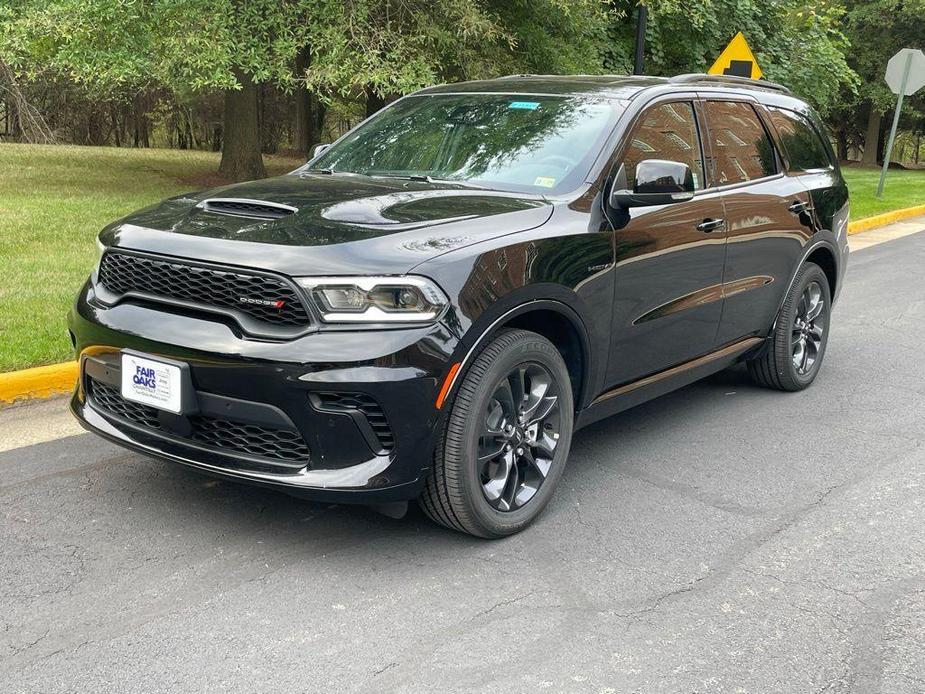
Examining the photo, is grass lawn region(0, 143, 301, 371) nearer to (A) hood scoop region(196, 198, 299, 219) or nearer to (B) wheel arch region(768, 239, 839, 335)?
(A) hood scoop region(196, 198, 299, 219)

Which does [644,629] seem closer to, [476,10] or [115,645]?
[115,645]

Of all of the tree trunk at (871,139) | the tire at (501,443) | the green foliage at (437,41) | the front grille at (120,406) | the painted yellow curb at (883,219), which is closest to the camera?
the tire at (501,443)

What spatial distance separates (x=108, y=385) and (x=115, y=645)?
1094mm

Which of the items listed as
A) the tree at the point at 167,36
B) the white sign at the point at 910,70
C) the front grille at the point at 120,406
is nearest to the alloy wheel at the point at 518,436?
the front grille at the point at 120,406

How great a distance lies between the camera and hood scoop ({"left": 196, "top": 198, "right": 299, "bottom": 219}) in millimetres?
3826

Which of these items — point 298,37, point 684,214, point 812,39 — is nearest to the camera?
point 684,214

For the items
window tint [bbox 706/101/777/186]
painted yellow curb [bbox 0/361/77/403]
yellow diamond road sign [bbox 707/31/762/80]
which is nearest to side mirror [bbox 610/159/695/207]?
window tint [bbox 706/101/777/186]

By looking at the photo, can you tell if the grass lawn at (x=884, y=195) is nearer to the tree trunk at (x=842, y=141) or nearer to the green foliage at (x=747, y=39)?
the green foliage at (x=747, y=39)

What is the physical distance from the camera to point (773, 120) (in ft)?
19.2

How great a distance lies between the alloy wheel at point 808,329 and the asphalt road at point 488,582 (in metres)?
1.16

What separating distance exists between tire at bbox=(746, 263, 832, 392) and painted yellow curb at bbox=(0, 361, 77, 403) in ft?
13.3

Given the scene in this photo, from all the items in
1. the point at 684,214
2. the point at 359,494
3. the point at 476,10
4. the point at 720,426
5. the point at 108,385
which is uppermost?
the point at 476,10

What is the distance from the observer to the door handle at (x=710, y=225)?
4.86m

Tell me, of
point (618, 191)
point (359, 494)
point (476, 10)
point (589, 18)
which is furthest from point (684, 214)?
point (589, 18)
